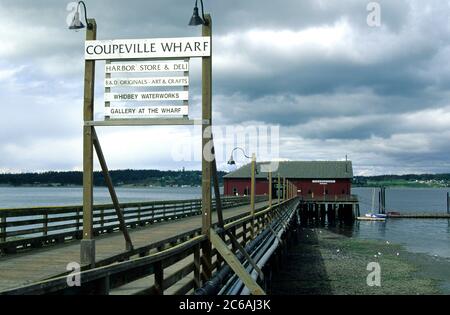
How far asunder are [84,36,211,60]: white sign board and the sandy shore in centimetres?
1416

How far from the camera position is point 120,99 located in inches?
343

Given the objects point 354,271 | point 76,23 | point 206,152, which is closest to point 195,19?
point 76,23

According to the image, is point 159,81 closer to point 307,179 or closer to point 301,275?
point 301,275

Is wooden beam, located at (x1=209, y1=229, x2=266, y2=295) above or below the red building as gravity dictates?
below

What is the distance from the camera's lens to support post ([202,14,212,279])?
8547mm

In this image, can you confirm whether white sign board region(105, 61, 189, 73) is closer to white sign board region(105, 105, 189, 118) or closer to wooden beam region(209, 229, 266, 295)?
white sign board region(105, 105, 189, 118)

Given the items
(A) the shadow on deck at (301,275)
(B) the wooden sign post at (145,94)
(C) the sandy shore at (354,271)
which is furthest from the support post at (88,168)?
(C) the sandy shore at (354,271)

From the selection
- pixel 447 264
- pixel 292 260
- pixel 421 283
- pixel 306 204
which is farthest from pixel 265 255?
pixel 306 204

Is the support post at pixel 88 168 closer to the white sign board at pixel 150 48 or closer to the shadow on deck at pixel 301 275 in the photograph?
the white sign board at pixel 150 48

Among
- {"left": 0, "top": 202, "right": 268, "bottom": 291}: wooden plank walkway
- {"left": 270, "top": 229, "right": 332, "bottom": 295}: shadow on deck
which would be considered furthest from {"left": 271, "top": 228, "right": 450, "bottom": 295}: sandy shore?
{"left": 0, "top": 202, "right": 268, "bottom": 291}: wooden plank walkway

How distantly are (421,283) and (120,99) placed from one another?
20.4 meters

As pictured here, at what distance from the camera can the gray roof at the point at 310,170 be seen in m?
81.0

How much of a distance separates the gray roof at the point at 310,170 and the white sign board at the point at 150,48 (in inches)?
2810
